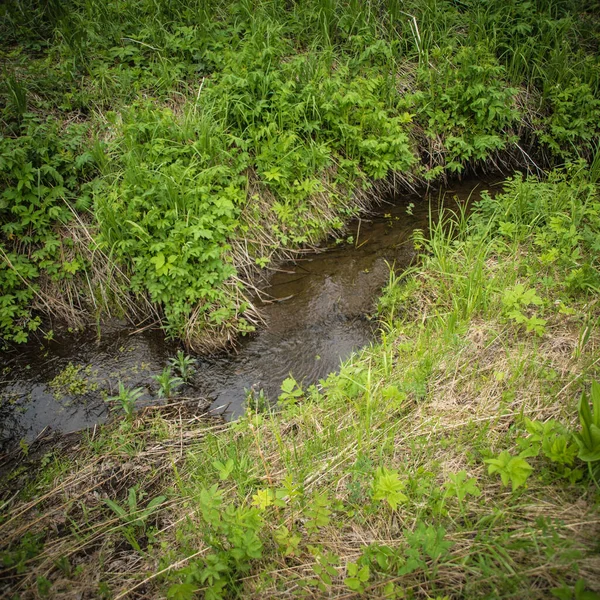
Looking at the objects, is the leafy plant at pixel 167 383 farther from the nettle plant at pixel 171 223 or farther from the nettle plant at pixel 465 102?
the nettle plant at pixel 465 102

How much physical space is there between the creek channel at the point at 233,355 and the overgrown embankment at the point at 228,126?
253 mm

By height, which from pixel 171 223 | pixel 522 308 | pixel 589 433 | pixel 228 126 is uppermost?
pixel 228 126

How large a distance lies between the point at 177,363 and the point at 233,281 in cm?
100

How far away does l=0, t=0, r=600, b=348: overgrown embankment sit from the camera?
13.4 feet

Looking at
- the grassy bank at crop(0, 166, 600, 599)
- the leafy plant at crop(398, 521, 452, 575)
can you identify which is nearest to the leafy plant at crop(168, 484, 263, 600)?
the grassy bank at crop(0, 166, 600, 599)

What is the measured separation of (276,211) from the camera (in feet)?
15.8

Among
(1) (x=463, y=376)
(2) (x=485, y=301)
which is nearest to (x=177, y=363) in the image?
(1) (x=463, y=376)

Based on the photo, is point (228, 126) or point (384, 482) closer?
point (384, 482)

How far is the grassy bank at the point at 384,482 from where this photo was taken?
203 centimetres

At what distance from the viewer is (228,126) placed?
4734 mm

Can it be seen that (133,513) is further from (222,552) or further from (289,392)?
(289,392)

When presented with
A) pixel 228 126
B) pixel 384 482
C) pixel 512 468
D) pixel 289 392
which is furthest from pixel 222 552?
pixel 228 126

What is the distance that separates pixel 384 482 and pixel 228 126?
400 centimetres

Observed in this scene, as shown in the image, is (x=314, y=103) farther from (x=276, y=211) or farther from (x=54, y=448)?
(x=54, y=448)
